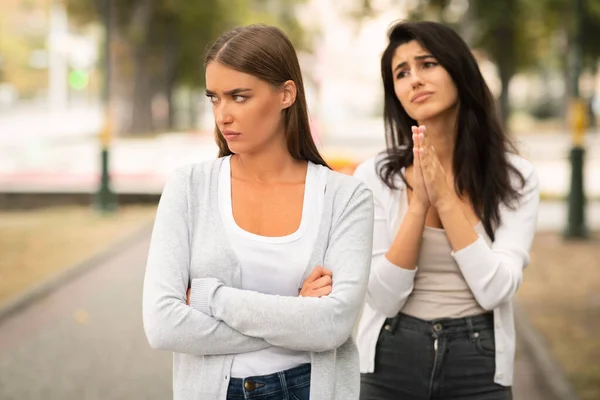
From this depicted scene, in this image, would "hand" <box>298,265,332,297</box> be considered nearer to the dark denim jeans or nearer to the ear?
the ear

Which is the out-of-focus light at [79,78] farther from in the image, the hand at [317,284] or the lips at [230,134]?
the hand at [317,284]

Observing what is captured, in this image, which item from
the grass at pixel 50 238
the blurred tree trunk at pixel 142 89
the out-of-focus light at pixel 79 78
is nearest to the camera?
the grass at pixel 50 238

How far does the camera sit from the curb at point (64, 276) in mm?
8797

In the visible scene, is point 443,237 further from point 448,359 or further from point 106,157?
point 106,157

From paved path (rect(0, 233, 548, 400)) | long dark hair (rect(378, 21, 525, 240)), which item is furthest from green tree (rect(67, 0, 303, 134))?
long dark hair (rect(378, 21, 525, 240))

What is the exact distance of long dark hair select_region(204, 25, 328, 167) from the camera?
2336 millimetres

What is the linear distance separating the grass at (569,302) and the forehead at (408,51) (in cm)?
355

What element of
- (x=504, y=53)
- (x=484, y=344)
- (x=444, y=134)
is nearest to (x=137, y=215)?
(x=444, y=134)

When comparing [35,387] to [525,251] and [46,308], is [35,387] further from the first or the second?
[525,251]

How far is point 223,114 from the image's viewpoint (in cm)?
236

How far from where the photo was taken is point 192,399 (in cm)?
230

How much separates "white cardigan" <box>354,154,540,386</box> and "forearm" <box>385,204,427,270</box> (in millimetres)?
25

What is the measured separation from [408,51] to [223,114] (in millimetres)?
856

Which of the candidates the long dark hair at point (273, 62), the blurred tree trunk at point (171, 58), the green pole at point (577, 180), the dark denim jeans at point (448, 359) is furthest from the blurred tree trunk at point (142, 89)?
the long dark hair at point (273, 62)
